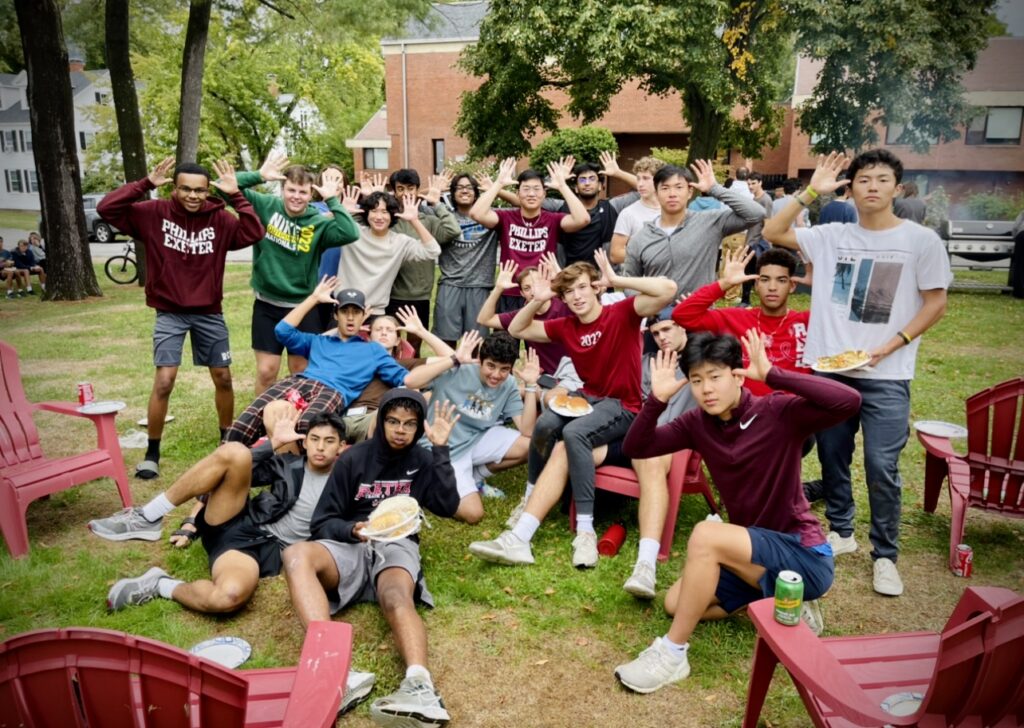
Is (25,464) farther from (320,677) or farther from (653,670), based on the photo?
(653,670)

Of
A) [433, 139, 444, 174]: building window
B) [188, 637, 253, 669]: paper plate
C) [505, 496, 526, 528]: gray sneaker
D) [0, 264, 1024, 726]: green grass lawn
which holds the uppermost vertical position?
[433, 139, 444, 174]: building window

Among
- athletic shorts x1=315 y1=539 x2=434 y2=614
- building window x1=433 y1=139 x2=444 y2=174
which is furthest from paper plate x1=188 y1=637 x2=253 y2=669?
building window x1=433 y1=139 x2=444 y2=174

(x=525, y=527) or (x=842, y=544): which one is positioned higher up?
(x=525, y=527)

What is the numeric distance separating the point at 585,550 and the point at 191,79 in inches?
549

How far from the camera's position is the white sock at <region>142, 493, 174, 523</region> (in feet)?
13.3

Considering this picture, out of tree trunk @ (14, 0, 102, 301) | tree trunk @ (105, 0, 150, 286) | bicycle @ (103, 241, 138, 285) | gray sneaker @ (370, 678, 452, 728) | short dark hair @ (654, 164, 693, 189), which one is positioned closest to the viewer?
gray sneaker @ (370, 678, 452, 728)

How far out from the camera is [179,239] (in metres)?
5.17

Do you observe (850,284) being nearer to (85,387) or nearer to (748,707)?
(748,707)

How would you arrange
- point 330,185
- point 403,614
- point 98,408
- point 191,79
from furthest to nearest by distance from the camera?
1. point 191,79
2. point 330,185
3. point 98,408
4. point 403,614

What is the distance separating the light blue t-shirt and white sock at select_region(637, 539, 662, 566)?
56.7 inches

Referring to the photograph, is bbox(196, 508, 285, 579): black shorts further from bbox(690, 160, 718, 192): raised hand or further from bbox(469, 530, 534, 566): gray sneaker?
bbox(690, 160, 718, 192): raised hand

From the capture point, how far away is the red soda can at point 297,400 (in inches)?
188

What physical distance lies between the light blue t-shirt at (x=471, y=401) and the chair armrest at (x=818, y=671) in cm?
270

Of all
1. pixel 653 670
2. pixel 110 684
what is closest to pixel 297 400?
pixel 653 670
